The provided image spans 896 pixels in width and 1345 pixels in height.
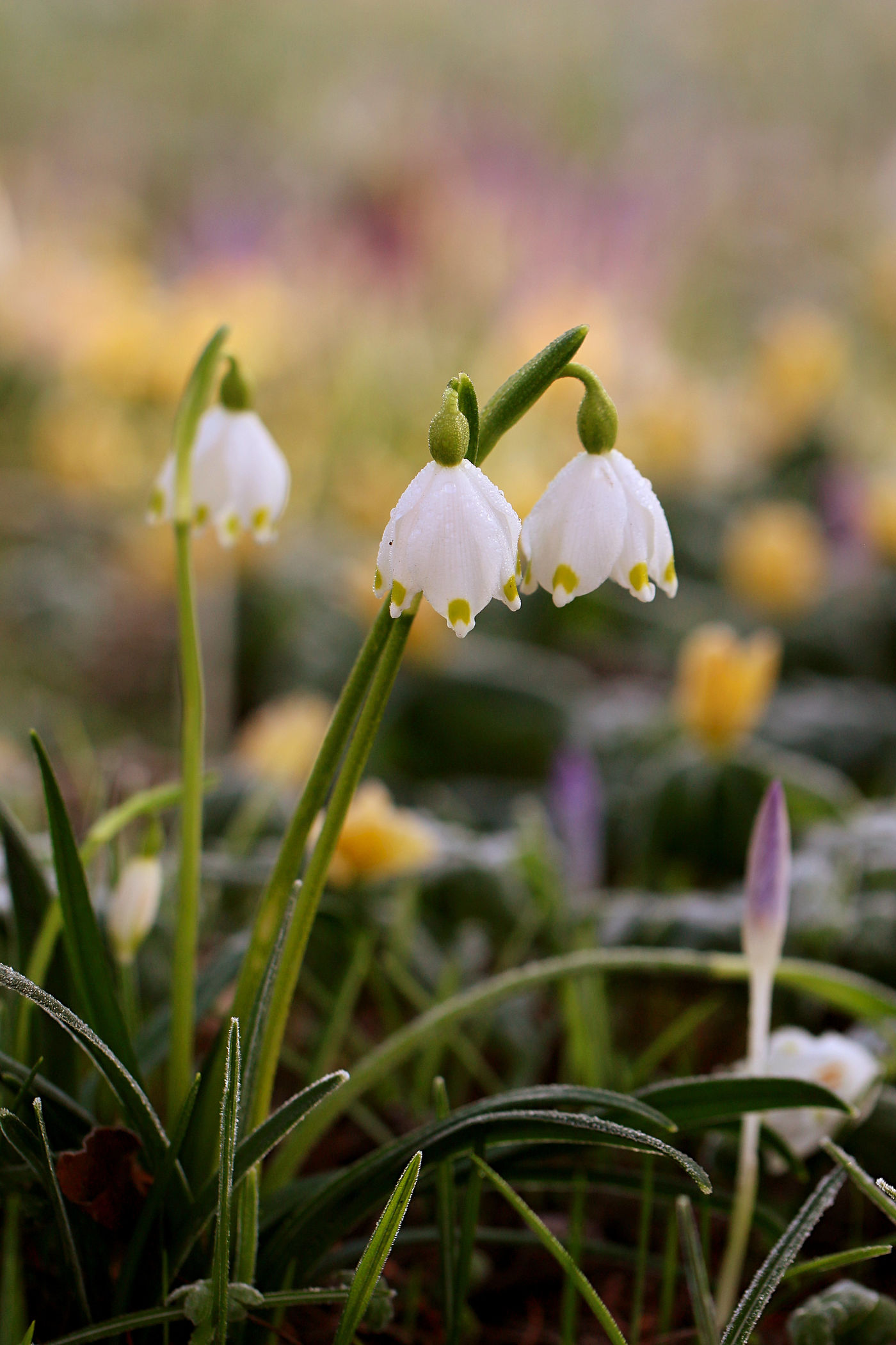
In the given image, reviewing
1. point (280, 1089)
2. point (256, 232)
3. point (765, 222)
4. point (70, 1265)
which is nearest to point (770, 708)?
point (280, 1089)

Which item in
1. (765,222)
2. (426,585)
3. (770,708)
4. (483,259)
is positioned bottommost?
(426,585)

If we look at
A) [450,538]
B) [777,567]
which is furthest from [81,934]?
[777,567]

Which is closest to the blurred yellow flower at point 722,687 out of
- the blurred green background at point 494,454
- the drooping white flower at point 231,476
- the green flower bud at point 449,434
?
the blurred green background at point 494,454

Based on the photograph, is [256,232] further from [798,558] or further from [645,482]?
[645,482]

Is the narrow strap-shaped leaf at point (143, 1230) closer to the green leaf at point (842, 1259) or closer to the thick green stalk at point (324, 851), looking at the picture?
the thick green stalk at point (324, 851)

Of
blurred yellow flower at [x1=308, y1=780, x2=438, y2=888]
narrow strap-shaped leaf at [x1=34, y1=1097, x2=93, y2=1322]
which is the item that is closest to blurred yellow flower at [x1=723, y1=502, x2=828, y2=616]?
blurred yellow flower at [x1=308, y1=780, x2=438, y2=888]

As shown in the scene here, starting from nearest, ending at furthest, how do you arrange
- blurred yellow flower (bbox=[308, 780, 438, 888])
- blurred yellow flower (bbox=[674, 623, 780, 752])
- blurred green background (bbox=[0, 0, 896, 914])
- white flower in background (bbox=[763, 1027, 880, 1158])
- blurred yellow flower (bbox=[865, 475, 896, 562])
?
white flower in background (bbox=[763, 1027, 880, 1158]) < blurred yellow flower (bbox=[308, 780, 438, 888]) < blurred yellow flower (bbox=[674, 623, 780, 752]) < blurred green background (bbox=[0, 0, 896, 914]) < blurred yellow flower (bbox=[865, 475, 896, 562])

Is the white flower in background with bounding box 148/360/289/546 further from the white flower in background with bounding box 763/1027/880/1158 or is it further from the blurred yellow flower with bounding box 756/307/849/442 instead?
the blurred yellow flower with bounding box 756/307/849/442

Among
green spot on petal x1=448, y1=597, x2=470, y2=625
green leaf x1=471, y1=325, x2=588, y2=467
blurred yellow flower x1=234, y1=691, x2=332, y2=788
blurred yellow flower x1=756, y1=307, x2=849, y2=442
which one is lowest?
green spot on petal x1=448, y1=597, x2=470, y2=625
